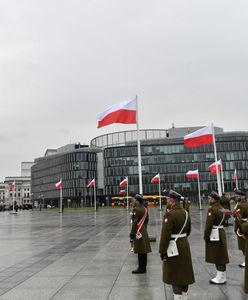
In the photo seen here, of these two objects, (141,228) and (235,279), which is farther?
(141,228)

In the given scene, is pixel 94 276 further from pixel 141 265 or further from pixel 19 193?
pixel 19 193

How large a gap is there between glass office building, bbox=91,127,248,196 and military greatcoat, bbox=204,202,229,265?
95.7m

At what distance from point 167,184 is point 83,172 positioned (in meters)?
31.8

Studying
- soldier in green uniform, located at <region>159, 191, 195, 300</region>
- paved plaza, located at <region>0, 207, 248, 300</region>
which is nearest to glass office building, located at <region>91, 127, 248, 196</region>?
paved plaza, located at <region>0, 207, 248, 300</region>

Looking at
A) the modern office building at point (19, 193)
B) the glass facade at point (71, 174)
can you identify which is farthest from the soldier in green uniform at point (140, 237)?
the modern office building at point (19, 193)

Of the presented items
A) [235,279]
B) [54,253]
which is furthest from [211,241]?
[54,253]

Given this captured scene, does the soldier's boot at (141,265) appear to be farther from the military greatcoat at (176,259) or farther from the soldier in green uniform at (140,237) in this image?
the military greatcoat at (176,259)

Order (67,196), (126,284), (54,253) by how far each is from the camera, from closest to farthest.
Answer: (126,284)
(54,253)
(67,196)

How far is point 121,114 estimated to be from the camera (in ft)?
54.0

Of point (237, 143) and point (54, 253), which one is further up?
point (237, 143)

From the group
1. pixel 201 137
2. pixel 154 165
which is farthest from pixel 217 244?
pixel 154 165

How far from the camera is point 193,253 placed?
11.2m

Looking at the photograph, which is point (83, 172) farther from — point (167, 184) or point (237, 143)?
point (237, 143)

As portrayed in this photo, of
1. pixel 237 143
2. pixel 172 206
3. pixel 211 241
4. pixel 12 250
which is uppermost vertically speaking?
pixel 237 143
